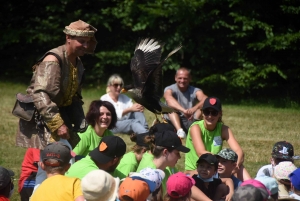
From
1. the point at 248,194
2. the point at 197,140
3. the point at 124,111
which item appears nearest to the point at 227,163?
the point at 197,140

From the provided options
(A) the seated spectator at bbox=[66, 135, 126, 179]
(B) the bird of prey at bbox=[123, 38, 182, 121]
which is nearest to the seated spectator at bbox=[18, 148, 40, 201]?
(A) the seated spectator at bbox=[66, 135, 126, 179]

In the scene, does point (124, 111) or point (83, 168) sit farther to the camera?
point (124, 111)

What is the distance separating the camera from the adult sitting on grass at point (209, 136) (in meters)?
6.82

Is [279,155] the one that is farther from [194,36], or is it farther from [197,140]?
[194,36]

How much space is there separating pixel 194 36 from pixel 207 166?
12.5 meters

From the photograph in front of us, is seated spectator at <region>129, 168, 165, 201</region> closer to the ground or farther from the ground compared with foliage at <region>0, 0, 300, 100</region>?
closer to the ground

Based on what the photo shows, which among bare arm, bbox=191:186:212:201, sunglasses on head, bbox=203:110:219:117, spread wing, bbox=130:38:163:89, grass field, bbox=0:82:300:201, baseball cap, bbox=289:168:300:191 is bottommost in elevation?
grass field, bbox=0:82:300:201

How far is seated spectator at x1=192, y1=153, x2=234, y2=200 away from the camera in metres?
5.71

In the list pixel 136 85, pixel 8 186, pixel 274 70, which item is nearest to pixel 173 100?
pixel 136 85

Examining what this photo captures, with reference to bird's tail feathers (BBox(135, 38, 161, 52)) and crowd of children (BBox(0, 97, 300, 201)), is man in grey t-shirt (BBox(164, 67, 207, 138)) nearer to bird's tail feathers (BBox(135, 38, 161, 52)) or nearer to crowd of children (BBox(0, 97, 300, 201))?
bird's tail feathers (BBox(135, 38, 161, 52))

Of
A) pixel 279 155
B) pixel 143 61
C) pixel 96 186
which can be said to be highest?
pixel 143 61

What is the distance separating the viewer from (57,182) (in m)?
4.37

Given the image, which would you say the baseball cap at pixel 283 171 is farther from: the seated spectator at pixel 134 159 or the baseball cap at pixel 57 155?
the baseball cap at pixel 57 155

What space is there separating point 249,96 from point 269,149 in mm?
7752
